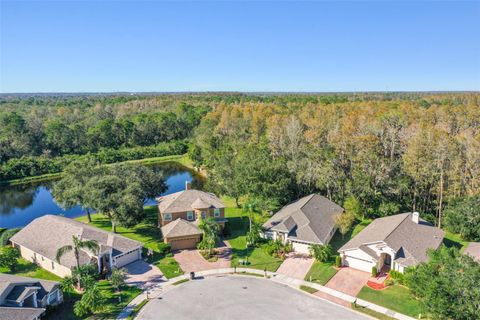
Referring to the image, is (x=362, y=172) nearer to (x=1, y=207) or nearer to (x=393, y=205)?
(x=393, y=205)

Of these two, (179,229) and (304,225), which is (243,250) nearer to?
(304,225)

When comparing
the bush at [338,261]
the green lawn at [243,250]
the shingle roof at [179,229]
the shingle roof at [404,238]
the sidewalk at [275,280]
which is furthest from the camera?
the shingle roof at [179,229]

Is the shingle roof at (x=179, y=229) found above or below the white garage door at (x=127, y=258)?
above

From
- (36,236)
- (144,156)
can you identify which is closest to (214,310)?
(36,236)

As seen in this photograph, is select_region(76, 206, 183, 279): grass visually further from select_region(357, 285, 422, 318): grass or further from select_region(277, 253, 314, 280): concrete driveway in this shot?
select_region(357, 285, 422, 318): grass

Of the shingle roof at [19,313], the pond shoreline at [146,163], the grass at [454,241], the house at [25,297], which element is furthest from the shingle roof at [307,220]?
the pond shoreline at [146,163]

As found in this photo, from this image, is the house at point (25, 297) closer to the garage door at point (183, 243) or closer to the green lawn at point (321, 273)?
the garage door at point (183, 243)
